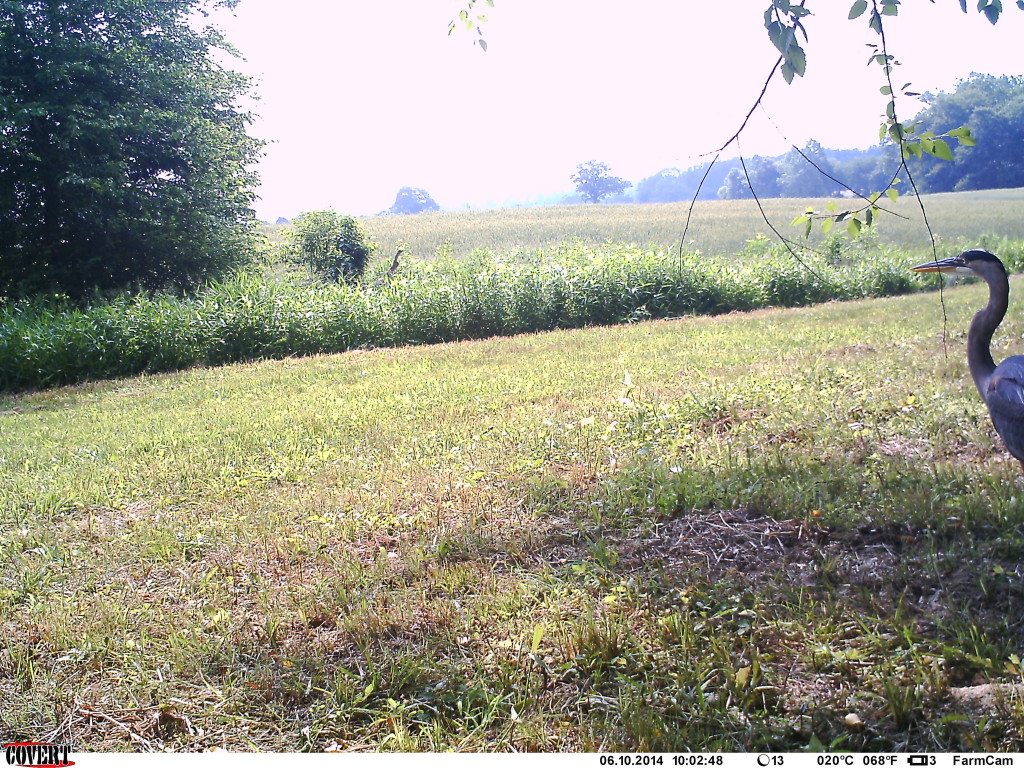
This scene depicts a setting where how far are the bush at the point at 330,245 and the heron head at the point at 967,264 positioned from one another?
17.8 metres

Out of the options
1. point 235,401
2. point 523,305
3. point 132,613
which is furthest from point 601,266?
point 132,613

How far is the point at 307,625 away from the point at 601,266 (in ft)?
44.8

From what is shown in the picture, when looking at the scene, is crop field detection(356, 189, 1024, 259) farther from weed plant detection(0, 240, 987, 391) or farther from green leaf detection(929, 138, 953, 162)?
green leaf detection(929, 138, 953, 162)


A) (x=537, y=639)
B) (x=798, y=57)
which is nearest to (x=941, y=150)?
(x=798, y=57)

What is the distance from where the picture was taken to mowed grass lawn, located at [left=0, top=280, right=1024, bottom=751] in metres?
2.35

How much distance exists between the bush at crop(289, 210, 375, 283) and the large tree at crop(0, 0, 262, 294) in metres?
1.70

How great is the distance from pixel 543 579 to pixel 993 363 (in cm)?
253

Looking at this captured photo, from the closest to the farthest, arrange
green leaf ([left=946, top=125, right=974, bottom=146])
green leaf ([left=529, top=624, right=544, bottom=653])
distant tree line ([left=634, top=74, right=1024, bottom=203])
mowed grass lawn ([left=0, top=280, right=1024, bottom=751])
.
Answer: mowed grass lawn ([left=0, top=280, right=1024, bottom=751]), green leaf ([left=529, top=624, right=544, bottom=653]), green leaf ([left=946, top=125, right=974, bottom=146]), distant tree line ([left=634, top=74, right=1024, bottom=203])

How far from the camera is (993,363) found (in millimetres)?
3541

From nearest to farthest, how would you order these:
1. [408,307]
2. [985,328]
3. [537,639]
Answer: [537,639] < [985,328] < [408,307]

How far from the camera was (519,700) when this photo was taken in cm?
242

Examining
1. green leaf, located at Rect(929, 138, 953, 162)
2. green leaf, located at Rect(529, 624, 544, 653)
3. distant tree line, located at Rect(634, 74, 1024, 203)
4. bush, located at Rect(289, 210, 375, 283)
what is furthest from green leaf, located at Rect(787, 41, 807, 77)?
bush, located at Rect(289, 210, 375, 283)

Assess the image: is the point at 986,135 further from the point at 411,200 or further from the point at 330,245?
the point at 411,200

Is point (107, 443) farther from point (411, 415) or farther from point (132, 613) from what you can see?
point (132, 613)
